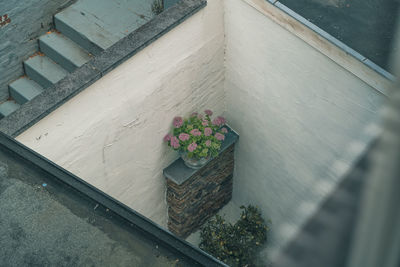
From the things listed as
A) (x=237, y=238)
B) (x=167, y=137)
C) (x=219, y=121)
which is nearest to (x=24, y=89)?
(x=167, y=137)

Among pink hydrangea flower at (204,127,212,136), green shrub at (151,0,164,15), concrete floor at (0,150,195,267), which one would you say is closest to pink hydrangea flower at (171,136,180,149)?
pink hydrangea flower at (204,127,212,136)

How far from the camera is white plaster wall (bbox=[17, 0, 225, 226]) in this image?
5.98m

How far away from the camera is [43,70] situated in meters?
7.73

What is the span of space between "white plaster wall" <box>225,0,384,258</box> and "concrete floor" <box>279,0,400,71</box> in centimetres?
29

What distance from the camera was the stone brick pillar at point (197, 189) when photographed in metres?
7.76

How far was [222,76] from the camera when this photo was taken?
25.3 ft

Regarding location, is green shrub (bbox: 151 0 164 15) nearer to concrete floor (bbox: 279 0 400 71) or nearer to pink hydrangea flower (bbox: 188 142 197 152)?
pink hydrangea flower (bbox: 188 142 197 152)

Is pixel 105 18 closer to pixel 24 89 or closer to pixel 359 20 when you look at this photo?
pixel 24 89

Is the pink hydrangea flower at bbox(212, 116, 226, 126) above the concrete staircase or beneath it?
beneath

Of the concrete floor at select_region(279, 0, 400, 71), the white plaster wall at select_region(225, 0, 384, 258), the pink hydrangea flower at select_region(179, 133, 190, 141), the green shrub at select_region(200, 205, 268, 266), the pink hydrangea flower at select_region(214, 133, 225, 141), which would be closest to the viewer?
the concrete floor at select_region(279, 0, 400, 71)

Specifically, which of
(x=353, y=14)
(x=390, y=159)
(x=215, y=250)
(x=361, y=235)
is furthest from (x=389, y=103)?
(x=215, y=250)

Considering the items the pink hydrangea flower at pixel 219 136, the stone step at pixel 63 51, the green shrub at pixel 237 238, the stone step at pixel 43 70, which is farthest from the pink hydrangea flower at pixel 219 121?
the stone step at pixel 43 70

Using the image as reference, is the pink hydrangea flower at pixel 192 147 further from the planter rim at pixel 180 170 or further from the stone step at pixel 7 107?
the stone step at pixel 7 107

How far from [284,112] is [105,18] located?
2853mm
